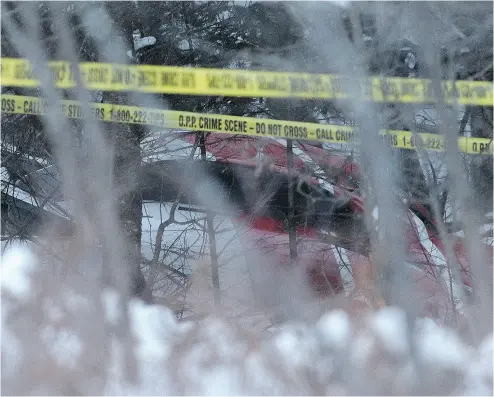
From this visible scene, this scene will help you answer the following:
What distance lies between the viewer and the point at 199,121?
3934 mm

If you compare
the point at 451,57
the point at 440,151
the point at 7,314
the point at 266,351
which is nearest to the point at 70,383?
the point at 7,314

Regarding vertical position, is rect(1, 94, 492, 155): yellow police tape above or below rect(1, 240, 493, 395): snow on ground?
above

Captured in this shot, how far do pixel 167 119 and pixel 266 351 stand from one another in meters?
1.25

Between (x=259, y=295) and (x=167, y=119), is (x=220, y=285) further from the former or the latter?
(x=167, y=119)

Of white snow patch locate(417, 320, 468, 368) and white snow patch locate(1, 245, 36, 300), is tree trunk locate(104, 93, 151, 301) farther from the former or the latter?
white snow patch locate(417, 320, 468, 368)

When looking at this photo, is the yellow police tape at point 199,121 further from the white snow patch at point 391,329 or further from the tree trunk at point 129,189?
the white snow patch at point 391,329

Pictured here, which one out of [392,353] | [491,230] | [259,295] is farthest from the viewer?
[259,295]

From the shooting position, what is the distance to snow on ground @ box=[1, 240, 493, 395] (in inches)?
122

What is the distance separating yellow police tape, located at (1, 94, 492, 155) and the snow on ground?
Result: 766 millimetres

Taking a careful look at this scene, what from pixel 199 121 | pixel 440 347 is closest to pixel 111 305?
pixel 199 121

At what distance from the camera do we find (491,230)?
345 centimetres

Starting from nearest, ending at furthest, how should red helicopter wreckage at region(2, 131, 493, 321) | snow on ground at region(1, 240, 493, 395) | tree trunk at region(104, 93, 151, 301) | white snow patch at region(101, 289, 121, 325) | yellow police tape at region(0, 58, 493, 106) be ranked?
snow on ground at region(1, 240, 493, 395), yellow police tape at region(0, 58, 493, 106), white snow patch at region(101, 289, 121, 325), red helicopter wreckage at region(2, 131, 493, 321), tree trunk at region(104, 93, 151, 301)

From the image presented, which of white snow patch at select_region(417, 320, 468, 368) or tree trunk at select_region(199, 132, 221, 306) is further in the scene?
tree trunk at select_region(199, 132, 221, 306)

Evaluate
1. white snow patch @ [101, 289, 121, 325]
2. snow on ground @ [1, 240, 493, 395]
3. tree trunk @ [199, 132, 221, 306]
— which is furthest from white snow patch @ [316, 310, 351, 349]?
white snow patch @ [101, 289, 121, 325]
